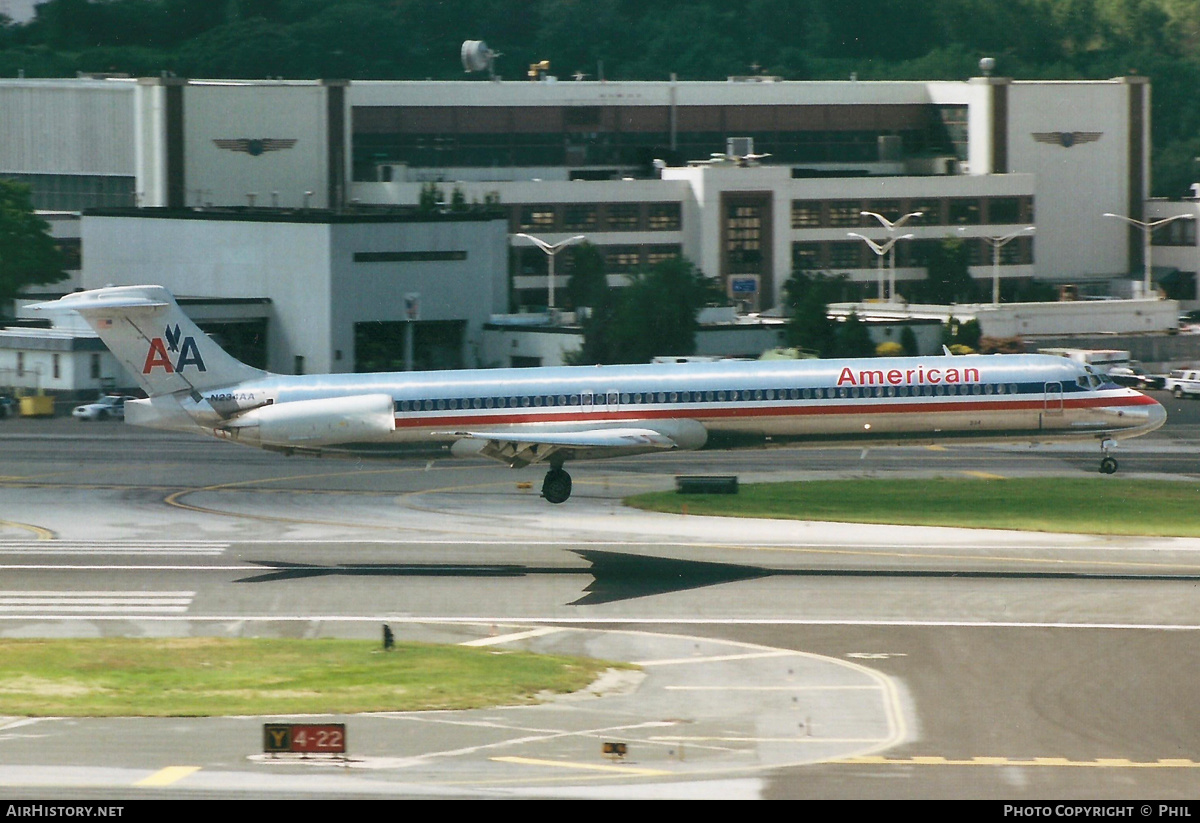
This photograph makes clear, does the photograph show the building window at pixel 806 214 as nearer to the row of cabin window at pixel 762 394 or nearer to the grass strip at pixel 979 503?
the grass strip at pixel 979 503

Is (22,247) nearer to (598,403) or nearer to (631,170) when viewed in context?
(631,170)

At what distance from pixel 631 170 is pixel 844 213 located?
774 inches

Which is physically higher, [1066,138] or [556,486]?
[1066,138]

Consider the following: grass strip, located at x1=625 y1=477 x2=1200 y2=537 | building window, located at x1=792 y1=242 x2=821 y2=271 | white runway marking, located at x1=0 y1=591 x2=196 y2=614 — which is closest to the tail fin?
white runway marking, located at x1=0 y1=591 x2=196 y2=614

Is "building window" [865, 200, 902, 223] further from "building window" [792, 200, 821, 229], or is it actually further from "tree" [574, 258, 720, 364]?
"tree" [574, 258, 720, 364]

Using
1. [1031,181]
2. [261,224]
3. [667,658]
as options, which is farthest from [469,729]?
[1031,181]

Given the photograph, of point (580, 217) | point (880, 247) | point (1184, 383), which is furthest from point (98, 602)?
point (880, 247)

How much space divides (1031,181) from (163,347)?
10533cm

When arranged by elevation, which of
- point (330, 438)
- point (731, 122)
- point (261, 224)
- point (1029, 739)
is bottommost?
point (1029, 739)

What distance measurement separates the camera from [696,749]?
34.3m

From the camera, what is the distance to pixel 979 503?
6694cm

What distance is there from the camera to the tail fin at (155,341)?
57.7 meters

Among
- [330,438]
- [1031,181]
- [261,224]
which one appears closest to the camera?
[330,438]

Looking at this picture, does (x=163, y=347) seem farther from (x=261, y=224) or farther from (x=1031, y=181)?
(x=1031, y=181)
